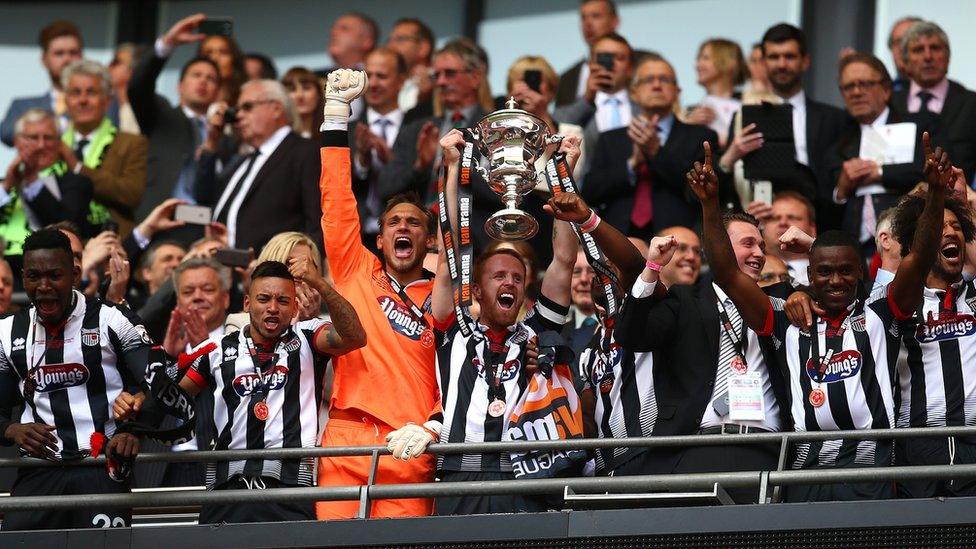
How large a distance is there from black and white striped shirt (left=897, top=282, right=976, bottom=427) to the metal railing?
43cm

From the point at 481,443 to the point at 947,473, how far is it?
6.53 ft

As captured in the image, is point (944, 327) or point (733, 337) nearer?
point (944, 327)

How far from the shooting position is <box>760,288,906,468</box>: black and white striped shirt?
7.68 m

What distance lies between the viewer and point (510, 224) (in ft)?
24.4

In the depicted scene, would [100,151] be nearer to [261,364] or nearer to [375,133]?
[375,133]

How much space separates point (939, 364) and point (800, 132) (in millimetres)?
3603

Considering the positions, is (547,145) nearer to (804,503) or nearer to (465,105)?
(804,503)

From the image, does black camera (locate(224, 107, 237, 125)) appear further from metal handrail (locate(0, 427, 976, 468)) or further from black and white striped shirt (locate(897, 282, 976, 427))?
black and white striped shirt (locate(897, 282, 976, 427))

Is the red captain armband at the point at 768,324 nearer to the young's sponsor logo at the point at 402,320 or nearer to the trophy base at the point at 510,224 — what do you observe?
the trophy base at the point at 510,224

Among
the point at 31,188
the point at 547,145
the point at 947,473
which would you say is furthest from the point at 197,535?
the point at 31,188

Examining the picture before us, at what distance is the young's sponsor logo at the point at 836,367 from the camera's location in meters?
7.70

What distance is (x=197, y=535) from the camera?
299 inches

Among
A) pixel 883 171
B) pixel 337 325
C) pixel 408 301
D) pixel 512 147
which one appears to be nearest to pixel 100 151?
pixel 408 301

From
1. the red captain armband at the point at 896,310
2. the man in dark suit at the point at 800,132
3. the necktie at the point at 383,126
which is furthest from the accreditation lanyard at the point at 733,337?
the necktie at the point at 383,126
